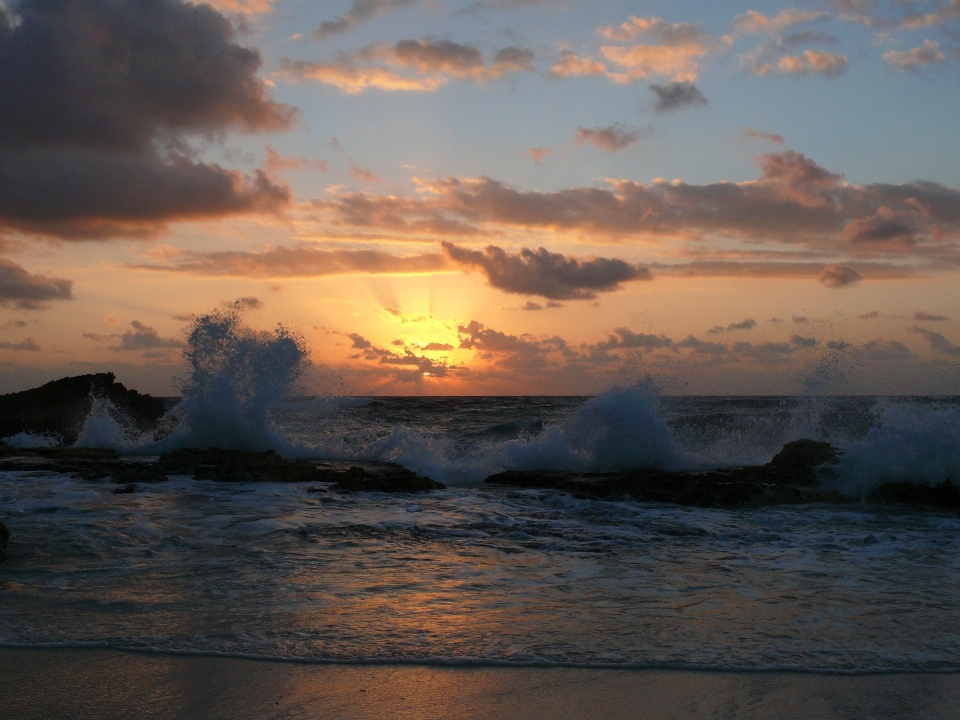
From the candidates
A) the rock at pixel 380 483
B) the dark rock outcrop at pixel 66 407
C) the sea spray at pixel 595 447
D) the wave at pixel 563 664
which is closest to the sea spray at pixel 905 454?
the sea spray at pixel 595 447

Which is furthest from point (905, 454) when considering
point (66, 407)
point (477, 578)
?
point (66, 407)

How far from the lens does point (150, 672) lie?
164 inches

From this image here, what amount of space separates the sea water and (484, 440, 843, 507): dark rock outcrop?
453 millimetres

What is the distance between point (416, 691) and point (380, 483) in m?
8.55

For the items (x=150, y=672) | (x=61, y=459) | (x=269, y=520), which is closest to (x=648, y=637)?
(x=150, y=672)

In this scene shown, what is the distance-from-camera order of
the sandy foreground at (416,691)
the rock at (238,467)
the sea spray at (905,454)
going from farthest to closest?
the rock at (238,467), the sea spray at (905,454), the sandy foreground at (416,691)

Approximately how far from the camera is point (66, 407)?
2425cm

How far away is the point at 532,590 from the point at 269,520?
4312mm

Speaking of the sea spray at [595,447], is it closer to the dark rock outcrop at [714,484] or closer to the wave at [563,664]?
the dark rock outcrop at [714,484]

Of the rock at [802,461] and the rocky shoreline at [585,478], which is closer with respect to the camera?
the rocky shoreline at [585,478]

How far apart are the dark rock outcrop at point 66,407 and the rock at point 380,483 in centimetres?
1388

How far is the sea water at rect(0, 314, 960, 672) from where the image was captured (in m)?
4.70

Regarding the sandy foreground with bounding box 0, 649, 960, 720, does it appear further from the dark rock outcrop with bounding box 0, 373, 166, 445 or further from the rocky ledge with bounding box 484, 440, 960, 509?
the dark rock outcrop with bounding box 0, 373, 166, 445

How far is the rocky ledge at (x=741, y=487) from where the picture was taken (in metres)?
11.4
